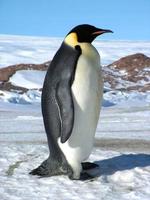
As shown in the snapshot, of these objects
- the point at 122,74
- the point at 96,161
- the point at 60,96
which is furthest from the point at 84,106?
the point at 122,74

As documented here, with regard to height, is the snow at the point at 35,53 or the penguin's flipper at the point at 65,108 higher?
the penguin's flipper at the point at 65,108

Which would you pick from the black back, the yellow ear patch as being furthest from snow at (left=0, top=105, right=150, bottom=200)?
the yellow ear patch

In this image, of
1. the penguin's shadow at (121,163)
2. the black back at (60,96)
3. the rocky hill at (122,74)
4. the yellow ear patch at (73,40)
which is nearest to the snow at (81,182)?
the penguin's shadow at (121,163)

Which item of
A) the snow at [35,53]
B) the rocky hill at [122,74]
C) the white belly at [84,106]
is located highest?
the white belly at [84,106]

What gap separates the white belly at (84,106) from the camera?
14.0ft

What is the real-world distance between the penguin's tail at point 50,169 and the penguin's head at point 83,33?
3.65ft

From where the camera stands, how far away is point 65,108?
4.20m

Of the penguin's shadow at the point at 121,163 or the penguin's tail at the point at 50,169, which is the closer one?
the penguin's tail at the point at 50,169

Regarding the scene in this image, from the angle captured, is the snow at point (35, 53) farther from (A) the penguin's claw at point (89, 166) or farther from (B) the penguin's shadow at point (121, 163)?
(A) the penguin's claw at point (89, 166)

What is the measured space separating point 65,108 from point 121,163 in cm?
109

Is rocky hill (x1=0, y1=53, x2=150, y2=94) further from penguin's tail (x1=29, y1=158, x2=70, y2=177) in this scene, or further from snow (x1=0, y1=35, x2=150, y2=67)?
penguin's tail (x1=29, y1=158, x2=70, y2=177)

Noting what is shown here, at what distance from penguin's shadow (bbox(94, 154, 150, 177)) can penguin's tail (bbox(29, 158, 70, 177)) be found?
340 mm

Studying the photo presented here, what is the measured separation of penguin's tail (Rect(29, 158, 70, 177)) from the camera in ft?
14.6

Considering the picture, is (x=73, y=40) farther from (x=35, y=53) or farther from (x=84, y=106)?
(x=35, y=53)
